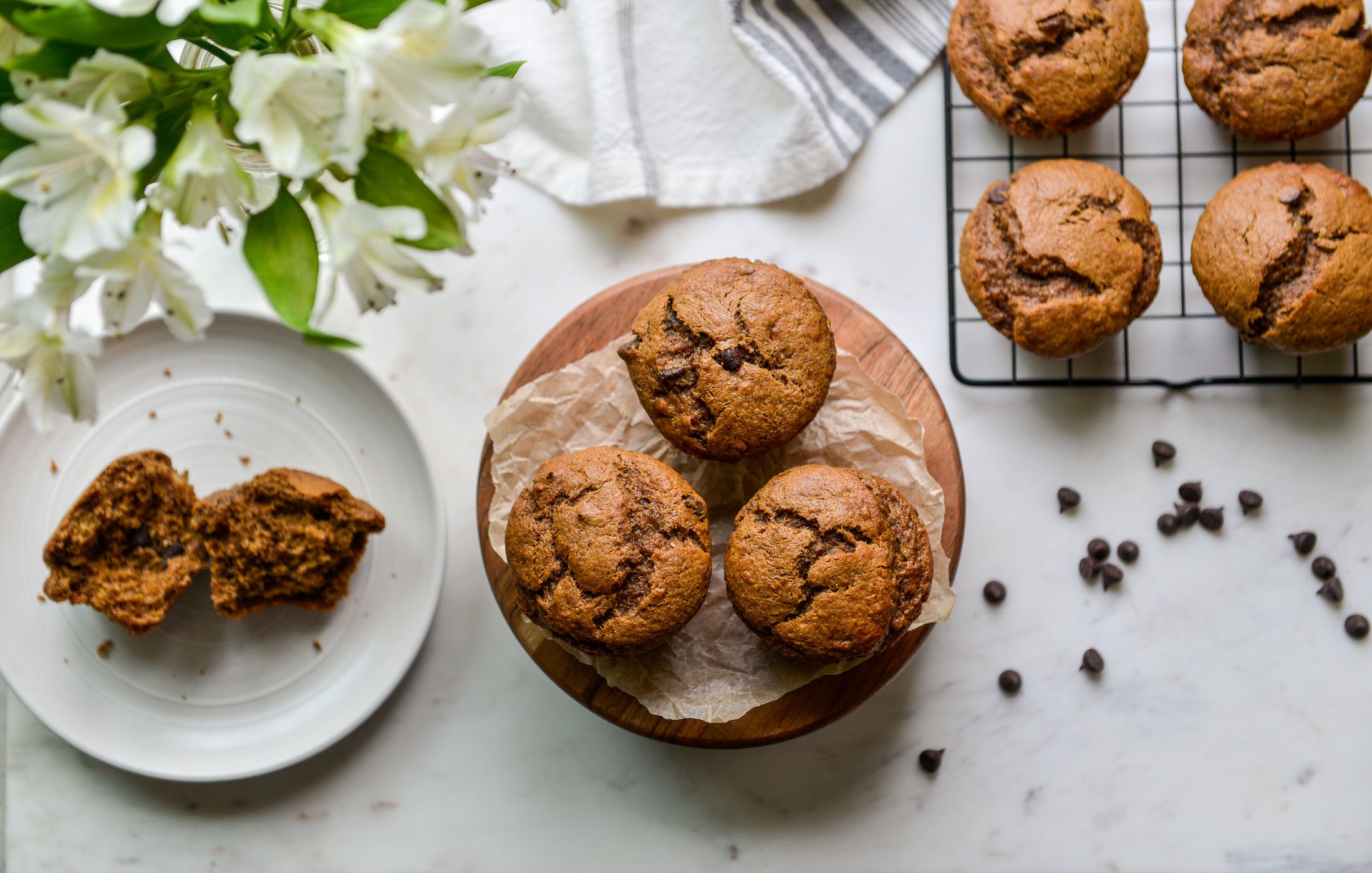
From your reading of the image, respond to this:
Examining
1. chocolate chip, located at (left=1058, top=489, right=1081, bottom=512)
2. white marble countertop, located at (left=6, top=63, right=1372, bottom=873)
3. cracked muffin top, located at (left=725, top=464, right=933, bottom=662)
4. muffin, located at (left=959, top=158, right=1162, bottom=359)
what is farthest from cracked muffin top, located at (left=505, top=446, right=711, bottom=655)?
chocolate chip, located at (left=1058, top=489, right=1081, bottom=512)

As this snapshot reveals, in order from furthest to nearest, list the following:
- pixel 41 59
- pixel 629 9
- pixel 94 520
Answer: pixel 629 9
pixel 94 520
pixel 41 59

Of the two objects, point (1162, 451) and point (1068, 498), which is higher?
point (1162, 451)

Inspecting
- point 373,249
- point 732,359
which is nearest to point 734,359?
point 732,359

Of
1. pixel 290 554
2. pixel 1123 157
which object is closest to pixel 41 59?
pixel 290 554

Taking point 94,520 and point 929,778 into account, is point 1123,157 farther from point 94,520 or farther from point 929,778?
point 94,520

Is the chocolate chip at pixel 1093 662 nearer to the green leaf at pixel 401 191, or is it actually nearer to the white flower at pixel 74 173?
the green leaf at pixel 401 191

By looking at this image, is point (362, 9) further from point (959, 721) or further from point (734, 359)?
point (959, 721)

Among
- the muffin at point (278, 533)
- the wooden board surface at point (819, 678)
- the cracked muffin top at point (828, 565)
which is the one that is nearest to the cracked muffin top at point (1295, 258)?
the wooden board surface at point (819, 678)
